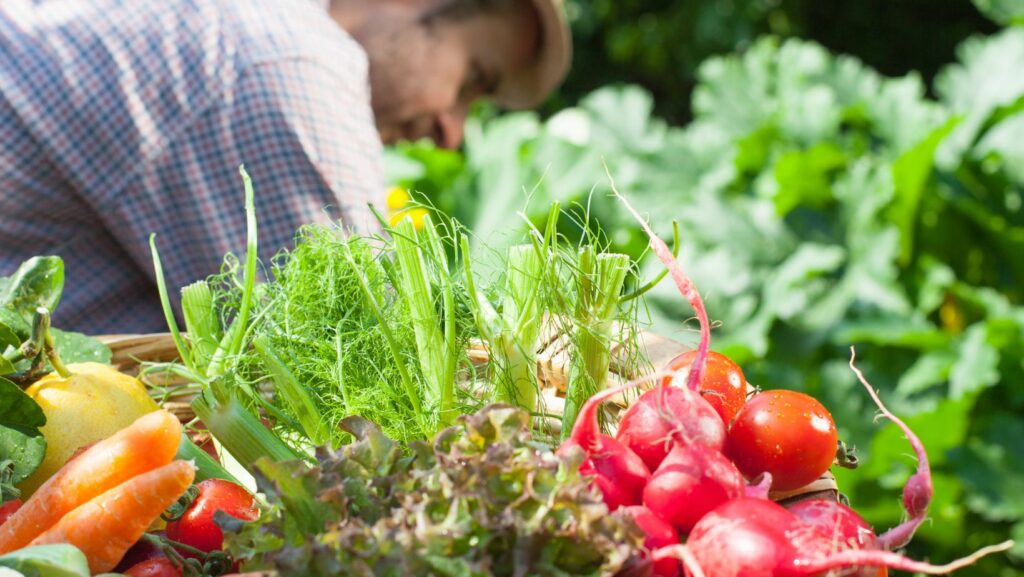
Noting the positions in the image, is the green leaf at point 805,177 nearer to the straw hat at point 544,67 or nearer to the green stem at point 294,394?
the straw hat at point 544,67

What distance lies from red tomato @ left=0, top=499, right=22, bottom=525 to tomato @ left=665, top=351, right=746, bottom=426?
62cm

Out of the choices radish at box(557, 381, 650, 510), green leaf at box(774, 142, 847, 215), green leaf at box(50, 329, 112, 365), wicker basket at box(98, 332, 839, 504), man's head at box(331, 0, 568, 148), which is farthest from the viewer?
green leaf at box(774, 142, 847, 215)

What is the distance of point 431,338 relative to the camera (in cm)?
106

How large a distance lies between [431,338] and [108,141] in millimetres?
836

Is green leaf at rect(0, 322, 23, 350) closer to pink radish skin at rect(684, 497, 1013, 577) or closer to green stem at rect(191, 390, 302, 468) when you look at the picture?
green stem at rect(191, 390, 302, 468)

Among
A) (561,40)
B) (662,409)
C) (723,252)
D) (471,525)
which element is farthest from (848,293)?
(471,525)

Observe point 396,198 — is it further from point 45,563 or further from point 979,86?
point 45,563

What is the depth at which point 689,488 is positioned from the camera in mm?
803

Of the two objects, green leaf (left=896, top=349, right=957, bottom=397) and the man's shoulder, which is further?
green leaf (left=896, top=349, right=957, bottom=397)

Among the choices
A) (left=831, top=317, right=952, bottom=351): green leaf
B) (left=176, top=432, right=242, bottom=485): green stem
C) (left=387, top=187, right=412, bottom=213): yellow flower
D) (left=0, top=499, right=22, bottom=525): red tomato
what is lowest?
(left=831, top=317, right=952, bottom=351): green leaf

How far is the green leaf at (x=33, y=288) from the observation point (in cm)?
112

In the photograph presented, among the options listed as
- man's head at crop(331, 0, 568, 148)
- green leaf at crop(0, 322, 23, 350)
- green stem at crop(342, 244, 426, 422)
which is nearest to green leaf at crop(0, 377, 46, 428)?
green leaf at crop(0, 322, 23, 350)

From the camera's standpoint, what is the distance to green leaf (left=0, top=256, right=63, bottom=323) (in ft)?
3.67

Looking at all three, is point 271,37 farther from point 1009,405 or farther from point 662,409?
point 1009,405
